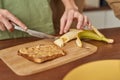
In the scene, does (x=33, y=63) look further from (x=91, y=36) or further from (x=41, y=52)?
(x=91, y=36)

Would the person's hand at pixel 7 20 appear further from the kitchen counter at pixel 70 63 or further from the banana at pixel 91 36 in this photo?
the banana at pixel 91 36

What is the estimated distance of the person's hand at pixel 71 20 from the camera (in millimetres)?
1028

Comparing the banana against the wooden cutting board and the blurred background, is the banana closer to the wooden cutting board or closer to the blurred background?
the wooden cutting board

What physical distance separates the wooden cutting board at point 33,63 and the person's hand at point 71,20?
81 mm

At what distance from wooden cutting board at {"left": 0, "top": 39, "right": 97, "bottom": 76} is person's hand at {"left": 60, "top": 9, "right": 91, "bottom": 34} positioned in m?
0.08

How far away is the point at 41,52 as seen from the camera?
859 mm

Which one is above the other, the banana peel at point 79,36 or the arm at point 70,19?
the arm at point 70,19

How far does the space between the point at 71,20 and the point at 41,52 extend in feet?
0.82

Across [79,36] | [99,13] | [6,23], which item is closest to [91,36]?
[79,36]

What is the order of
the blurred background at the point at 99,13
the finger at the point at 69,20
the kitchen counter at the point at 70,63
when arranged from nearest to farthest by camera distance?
the kitchen counter at the point at 70,63
the finger at the point at 69,20
the blurred background at the point at 99,13

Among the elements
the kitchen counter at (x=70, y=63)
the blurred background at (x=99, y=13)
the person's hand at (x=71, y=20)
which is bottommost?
the blurred background at (x=99, y=13)

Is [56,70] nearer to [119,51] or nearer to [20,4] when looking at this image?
[119,51]

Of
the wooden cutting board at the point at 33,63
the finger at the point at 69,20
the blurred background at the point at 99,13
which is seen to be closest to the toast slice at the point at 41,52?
the wooden cutting board at the point at 33,63

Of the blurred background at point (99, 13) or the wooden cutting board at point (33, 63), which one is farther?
the blurred background at point (99, 13)
